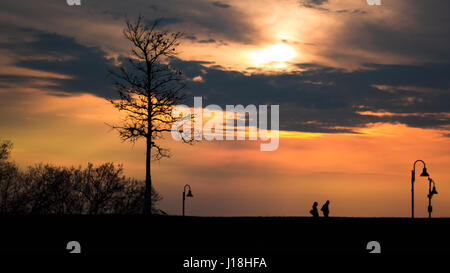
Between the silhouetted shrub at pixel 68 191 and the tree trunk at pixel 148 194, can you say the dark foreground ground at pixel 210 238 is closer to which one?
the tree trunk at pixel 148 194

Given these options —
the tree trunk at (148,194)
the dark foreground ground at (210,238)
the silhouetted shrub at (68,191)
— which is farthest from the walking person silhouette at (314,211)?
the silhouetted shrub at (68,191)

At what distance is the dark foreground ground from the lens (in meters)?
22.5

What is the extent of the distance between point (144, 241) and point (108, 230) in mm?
3194

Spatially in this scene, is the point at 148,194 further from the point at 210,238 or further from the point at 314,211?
the point at 314,211

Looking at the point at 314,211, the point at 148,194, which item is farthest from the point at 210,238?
the point at 314,211

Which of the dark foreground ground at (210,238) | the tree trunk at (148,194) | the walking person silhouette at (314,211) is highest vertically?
the tree trunk at (148,194)

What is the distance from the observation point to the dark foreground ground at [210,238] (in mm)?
22453

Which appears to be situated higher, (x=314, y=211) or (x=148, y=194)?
(x=148, y=194)

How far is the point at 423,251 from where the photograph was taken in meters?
23.5

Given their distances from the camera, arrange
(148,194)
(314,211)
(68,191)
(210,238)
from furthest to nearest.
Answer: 1. (68,191)
2. (314,211)
3. (148,194)
4. (210,238)

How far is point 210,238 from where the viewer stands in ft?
86.5
